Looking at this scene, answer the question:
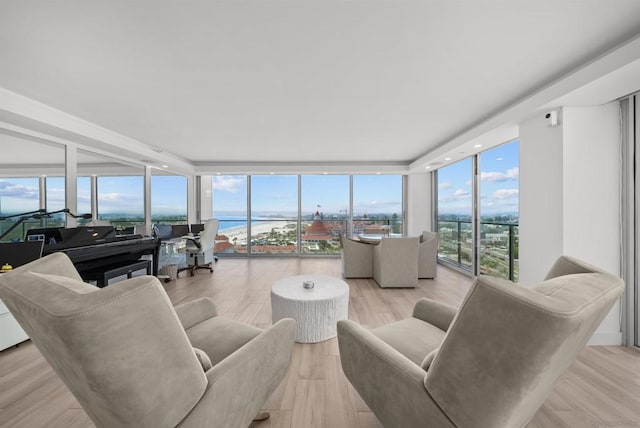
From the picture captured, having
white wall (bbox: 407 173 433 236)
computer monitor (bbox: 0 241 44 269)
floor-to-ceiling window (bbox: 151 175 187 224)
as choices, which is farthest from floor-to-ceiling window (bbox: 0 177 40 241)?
white wall (bbox: 407 173 433 236)

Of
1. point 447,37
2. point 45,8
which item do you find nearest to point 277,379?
point 447,37

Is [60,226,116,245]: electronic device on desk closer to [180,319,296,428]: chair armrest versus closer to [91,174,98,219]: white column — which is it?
[91,174,98,219]: white column

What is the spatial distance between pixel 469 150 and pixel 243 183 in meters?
5.29

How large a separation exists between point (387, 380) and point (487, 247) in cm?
438

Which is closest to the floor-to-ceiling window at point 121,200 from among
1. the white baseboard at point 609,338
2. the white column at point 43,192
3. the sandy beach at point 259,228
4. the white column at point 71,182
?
the white column at point 71,182

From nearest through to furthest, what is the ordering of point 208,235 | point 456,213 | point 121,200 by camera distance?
point 121,200 < point 208,235 < point 456,213

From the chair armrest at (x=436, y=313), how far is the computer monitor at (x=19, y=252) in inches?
138

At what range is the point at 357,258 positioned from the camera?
4.74m

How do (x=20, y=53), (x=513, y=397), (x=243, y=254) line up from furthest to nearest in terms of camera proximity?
(x=243, y=254), (x=20, y=53), (x=513, y=397)

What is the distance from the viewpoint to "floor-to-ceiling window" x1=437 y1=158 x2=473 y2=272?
16.8 ft

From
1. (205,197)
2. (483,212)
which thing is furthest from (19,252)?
(483,212)

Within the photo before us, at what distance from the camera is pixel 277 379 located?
138 cm

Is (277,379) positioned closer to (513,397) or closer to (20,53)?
(513,397)

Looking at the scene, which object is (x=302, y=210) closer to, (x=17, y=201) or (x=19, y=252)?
(x=17, y=201)
